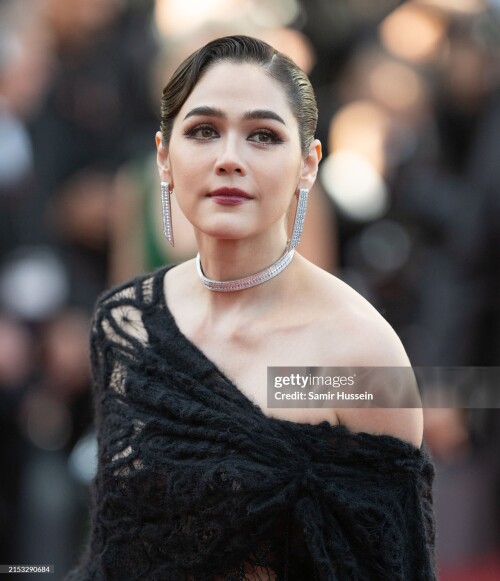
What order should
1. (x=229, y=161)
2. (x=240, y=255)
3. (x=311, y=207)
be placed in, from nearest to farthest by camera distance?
(x=229, y=161), (x=240, y=255), (x=311, y=207)

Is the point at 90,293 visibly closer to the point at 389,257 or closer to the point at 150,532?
the point at 389,257

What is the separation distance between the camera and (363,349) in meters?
1.88

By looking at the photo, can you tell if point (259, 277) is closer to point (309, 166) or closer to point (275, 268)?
point (275, 268)

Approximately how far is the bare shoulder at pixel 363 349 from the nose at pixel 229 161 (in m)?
0.26

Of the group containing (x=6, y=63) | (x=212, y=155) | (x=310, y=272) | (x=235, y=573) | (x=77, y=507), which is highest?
(x=6, y=63)

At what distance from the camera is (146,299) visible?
→ 7.09 ft

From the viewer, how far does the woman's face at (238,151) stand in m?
Result: 1.83

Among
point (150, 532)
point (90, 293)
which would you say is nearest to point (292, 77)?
point (150, 532)

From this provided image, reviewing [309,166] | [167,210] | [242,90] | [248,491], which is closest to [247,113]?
[242,90]

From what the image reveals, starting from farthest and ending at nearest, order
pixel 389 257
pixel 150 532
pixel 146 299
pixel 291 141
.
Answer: pixel 389 257 → pixel 146 299 → pixel 150 532 → pixel 291 141

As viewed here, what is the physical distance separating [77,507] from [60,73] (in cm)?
134

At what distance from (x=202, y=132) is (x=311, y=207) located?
0.89 m

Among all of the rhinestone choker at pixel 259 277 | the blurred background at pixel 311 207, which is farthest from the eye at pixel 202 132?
the blurred background at pixel 311 207

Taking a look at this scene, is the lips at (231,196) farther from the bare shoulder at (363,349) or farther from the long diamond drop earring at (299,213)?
the bare shoulder at (363,349)
